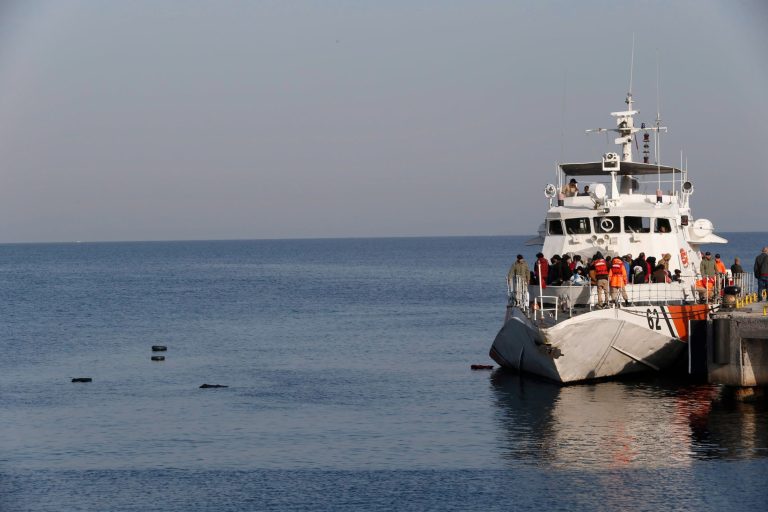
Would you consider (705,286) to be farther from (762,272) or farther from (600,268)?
(600,268)

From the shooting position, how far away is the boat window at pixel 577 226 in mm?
38375

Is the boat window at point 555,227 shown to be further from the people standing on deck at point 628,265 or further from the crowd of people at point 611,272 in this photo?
the people standing on deck at point 628,265

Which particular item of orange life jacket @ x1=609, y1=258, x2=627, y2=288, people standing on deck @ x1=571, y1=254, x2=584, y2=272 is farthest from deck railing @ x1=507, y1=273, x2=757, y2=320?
people standing on deck @ x1=571, y1=254, x2=584, y2=272

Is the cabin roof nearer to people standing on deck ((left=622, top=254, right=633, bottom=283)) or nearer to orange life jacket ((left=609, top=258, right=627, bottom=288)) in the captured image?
people standing on deck ((left=622, top=254, right=633, bottom=283))

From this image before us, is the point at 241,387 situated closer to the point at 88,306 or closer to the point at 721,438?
the point at 721,438

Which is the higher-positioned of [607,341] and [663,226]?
[663,226]

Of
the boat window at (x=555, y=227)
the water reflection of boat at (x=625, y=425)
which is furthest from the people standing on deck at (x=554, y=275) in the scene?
the water reflection of boat at (x=625, y=425)

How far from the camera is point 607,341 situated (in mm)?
33656

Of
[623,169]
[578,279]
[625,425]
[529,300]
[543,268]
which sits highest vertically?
[623,169]

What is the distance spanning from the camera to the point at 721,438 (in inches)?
1080

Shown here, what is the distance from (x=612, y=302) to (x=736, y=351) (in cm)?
394

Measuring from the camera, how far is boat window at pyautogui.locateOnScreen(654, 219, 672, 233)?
3788 cm

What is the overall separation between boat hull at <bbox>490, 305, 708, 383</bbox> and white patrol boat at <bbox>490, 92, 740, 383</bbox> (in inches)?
1.2

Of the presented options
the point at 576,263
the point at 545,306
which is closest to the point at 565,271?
the point at 576,263
